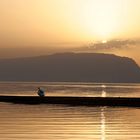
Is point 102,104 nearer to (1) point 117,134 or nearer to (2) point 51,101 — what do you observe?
(2) point 51,101

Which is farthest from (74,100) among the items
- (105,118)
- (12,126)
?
(12,126)

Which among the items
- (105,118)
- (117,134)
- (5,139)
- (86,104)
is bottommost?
(5,139)

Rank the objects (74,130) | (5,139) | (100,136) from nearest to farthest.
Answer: (5,139), (100,136), (74,130)

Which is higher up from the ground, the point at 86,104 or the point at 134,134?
the point at 86,104

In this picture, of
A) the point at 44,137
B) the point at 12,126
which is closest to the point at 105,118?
the point at 12,126

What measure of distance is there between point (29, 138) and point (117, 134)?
5571 mm

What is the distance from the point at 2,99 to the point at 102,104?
1381 cm

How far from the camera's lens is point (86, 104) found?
61.8 m

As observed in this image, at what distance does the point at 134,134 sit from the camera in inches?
1155

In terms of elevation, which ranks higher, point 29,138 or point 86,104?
point 86,104

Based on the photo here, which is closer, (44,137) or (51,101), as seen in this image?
(44,137)

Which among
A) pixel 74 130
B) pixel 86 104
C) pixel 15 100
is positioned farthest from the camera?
pixel 15 100

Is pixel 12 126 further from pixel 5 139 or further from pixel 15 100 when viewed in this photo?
pixel 15 100

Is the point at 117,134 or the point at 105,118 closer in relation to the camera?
the point at 117,134
